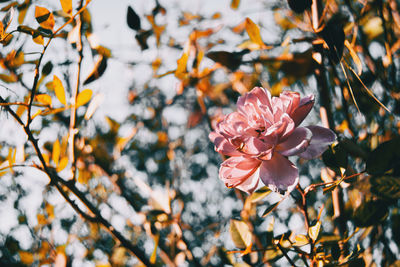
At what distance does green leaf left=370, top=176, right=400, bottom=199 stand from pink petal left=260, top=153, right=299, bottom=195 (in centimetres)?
15

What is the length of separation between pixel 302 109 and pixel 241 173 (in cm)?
12

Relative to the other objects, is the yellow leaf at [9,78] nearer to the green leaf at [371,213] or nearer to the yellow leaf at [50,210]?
the yellow leaf at [50,210]

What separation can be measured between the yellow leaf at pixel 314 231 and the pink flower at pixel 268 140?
0.09m

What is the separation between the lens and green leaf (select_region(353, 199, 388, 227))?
1.65 ft

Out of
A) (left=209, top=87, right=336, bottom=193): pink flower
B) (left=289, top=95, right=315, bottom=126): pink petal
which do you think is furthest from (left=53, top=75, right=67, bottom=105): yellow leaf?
(left=289, top=95, right=315, bottom=126): pink petal

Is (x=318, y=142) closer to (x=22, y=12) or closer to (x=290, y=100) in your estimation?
(x=290, y=100)

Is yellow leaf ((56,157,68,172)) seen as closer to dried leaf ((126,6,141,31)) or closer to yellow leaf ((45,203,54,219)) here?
dried leaf ((126,6,141,31))

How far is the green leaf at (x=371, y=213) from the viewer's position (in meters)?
0.50

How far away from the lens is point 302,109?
0.44 metres

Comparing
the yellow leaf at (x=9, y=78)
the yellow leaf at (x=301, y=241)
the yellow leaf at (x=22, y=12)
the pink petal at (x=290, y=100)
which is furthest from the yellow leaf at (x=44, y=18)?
the yellow leaf at (x=301, y=241)

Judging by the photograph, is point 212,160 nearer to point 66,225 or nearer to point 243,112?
→ point 66,225

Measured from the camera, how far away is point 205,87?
3.66ft

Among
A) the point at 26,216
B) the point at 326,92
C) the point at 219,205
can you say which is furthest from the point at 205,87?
the point at 26,216

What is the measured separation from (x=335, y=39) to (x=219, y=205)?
3.83 feet
